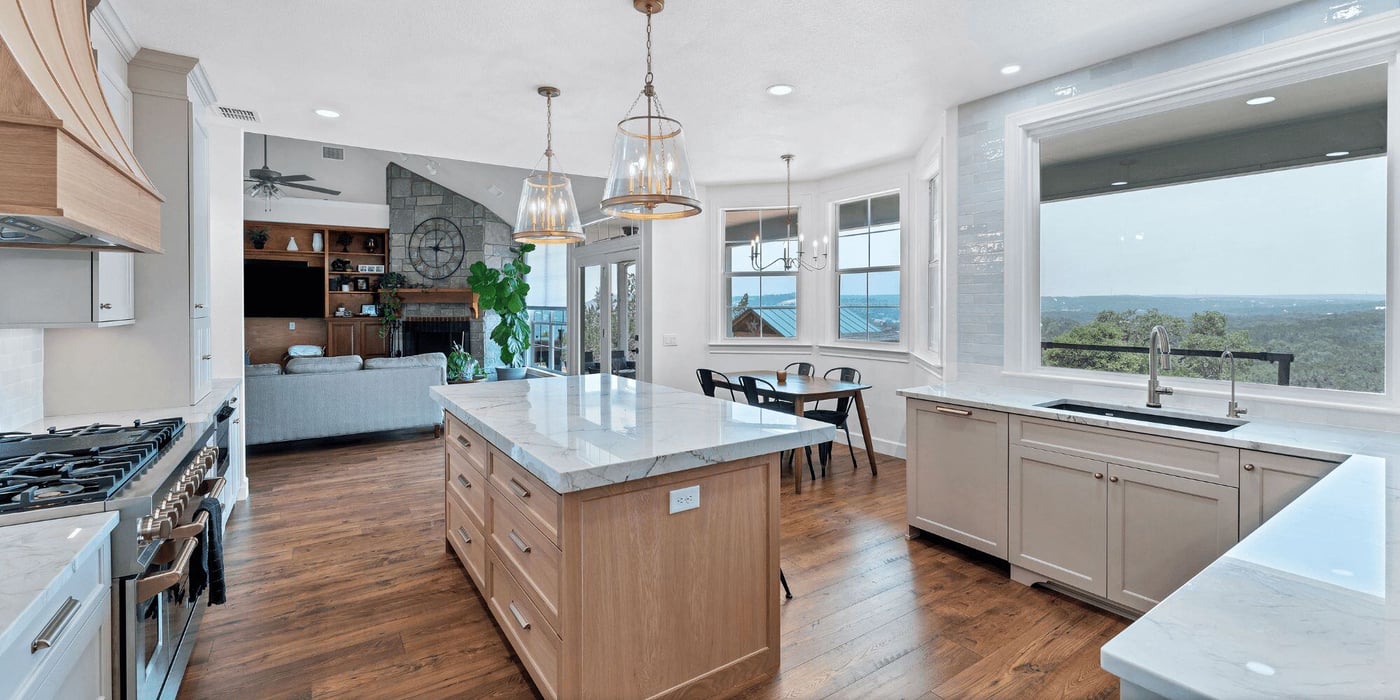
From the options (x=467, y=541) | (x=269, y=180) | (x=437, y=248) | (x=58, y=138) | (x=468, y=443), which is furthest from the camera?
(x=437, y=248)

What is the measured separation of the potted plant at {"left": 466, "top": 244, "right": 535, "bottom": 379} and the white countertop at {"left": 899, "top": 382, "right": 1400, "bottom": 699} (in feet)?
27.3

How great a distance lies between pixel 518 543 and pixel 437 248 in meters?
8.57

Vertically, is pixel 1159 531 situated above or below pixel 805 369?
below

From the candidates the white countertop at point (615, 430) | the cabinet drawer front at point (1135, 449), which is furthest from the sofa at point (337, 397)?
the cabinet drawer front at point (1135, 449)

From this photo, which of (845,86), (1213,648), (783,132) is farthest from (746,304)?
(1213,648)

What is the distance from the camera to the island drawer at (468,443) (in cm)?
247

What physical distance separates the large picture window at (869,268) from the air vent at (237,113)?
4589mm

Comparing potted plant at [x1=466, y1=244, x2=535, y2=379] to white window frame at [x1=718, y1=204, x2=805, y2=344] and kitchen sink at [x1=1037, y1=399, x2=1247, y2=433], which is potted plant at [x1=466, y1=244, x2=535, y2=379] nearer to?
white window frame at [x1=718, y1=204, x2=805, y2=344]

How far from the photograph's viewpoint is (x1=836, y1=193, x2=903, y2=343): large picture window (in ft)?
17.9

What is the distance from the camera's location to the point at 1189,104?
2.87 metres

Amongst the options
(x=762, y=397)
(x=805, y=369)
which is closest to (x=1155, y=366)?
(x=762, y=397)

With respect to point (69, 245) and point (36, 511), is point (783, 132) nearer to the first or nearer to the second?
point (69, 245)

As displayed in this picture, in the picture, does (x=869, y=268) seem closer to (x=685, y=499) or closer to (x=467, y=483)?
(x=467, y=483)

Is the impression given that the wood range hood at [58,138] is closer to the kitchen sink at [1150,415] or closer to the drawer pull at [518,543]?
the drawer pull at [518,543]
